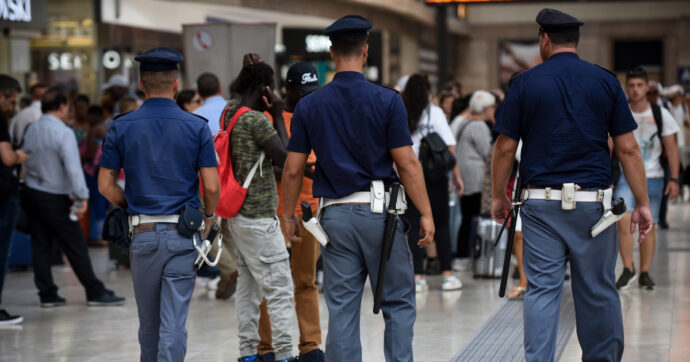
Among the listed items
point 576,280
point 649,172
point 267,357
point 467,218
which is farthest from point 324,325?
point 467,218

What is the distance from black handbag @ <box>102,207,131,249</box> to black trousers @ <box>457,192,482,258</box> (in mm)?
6314

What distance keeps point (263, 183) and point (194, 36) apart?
628cm

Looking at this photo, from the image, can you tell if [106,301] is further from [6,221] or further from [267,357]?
[267,357]

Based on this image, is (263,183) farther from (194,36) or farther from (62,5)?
(62,5)

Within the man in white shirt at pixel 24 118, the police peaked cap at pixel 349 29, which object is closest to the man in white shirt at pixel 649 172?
the police peaked cap at pixel 349 29

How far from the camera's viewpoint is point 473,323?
7832 mm

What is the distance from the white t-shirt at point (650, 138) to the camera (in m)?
9.09

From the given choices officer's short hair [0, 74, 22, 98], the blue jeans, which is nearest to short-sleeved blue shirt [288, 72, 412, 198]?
the blue jeans

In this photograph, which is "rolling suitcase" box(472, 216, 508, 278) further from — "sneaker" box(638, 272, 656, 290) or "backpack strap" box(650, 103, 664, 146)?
"backpack strap" box(650, 103, 664, 146)

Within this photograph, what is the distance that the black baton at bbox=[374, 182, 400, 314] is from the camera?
4742 millimetres

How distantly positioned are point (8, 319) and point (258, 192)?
3183 mm

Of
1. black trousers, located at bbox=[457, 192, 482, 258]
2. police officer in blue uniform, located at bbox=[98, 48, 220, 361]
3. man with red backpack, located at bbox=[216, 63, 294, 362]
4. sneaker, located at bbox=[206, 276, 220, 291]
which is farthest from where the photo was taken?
black trousers, located at bbox=[457, 192, 482, 258]

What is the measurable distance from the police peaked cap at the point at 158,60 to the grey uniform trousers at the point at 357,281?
104cm

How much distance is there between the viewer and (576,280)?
5059 millimetres
